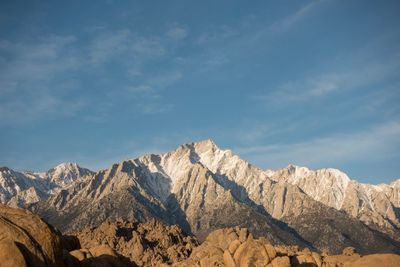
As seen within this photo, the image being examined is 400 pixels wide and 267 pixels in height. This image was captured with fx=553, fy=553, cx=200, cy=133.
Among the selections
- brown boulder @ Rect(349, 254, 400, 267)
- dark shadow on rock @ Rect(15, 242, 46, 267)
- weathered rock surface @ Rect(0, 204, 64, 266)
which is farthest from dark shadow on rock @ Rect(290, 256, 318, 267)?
dark shadow on rock @ Rect(15, 242, 46, 267)

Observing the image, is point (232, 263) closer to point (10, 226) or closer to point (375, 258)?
point (375, 258)

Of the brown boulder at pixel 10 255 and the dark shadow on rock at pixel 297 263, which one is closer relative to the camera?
the brown boulder at pixel 10 255

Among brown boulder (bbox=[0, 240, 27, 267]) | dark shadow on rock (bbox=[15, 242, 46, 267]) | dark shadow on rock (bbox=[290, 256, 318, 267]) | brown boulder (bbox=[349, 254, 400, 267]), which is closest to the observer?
brown boulder (bbox=[0, 240, 27, 267])

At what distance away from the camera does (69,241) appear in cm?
4131

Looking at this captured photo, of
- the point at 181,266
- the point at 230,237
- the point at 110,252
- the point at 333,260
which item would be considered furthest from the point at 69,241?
the point at 230,237

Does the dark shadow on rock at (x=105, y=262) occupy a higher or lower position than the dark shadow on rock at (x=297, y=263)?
lower

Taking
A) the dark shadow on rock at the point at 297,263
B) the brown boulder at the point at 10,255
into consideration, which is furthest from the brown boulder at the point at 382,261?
the brown boulder at the point at 10,255

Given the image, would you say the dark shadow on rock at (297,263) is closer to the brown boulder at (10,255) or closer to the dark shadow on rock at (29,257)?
the dark shadow on rock at (29,257)

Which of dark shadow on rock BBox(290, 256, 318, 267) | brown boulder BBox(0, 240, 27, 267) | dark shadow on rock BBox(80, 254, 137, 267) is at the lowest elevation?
brown boulder BBox(0, 240, 27, 267)

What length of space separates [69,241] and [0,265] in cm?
1893

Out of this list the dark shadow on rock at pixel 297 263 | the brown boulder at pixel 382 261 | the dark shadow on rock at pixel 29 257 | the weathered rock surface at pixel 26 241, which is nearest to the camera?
the weathered rock surface at pixel 26 241

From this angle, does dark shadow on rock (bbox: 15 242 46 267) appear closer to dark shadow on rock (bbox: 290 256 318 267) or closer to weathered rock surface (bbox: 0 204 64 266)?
weathered rock surface (bbox: 0 204 64 266)

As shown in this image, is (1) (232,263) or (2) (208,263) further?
(2) (208,263)

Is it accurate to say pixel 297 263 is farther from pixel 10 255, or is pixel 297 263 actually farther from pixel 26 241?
pixel 10 255
